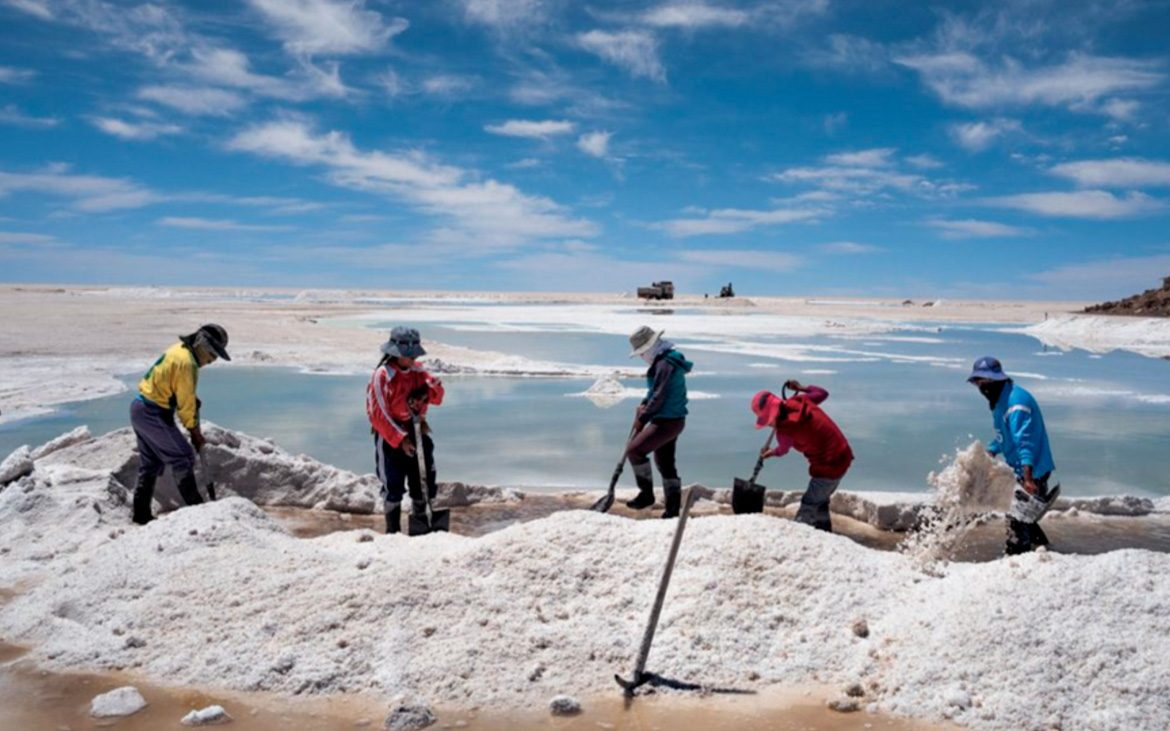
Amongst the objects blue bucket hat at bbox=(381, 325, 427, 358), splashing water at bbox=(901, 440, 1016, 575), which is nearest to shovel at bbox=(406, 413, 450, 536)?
blue bucket hat at bbox=(381, 325, 427, 358)

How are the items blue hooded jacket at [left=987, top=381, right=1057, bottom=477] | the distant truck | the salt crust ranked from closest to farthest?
the salt crust < blue hooded jacket at [left=987, top=381, right=1057, bottom=477] < the distant truck

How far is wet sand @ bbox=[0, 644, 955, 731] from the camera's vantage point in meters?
3.21

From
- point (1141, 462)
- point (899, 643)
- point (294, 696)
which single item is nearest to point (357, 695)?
point (294, 696)

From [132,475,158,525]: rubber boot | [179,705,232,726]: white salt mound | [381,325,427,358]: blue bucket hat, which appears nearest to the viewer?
[179,705,232,726]: white salt mound

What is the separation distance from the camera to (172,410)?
5.68 meters

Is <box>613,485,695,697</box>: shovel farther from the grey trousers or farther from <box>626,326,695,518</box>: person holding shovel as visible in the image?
<box>626,326,695,518</box>: person holding shovel

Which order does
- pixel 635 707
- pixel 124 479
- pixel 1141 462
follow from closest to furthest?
pixel 635 707, pixel 124 479, pixel 1141 462

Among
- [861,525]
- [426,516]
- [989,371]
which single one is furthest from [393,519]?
[989,371]

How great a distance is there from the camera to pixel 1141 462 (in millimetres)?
8523

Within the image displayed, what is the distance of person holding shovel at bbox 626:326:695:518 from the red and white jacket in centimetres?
137

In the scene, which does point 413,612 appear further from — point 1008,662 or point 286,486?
point 286,486

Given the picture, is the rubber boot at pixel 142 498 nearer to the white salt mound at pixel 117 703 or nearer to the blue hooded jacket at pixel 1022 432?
the white salt mound at pixel 117 703

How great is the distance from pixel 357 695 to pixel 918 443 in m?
7.15

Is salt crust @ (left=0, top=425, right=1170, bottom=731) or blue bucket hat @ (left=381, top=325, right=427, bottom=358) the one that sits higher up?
blue bucket hat @ (left=381, top=325, right=427, bottom=358)
